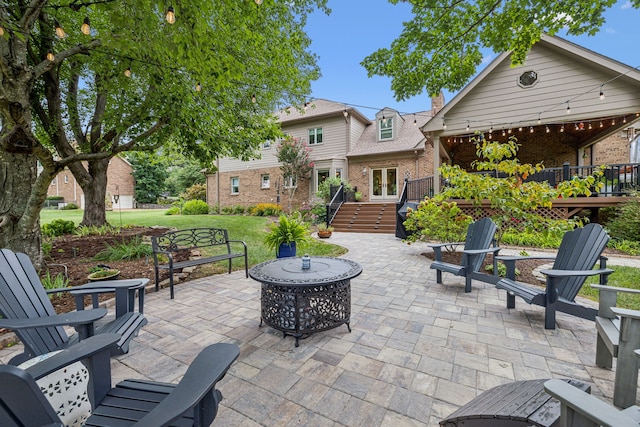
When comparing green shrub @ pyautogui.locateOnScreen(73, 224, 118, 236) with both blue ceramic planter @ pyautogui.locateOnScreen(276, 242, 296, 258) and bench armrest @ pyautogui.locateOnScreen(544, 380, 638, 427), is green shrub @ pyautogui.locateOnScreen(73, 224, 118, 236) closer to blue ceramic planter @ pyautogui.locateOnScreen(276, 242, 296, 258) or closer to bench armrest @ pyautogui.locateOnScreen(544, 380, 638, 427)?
blue ceramic planter @ pyautogui.locateOnScreen(276, 242, 296, 258)

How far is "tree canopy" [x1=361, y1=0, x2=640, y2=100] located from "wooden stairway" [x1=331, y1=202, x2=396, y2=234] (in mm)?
6532

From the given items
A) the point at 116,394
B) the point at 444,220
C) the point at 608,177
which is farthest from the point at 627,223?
the point at 116,394

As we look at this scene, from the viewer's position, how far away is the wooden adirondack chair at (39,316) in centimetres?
173

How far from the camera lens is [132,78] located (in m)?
6.83

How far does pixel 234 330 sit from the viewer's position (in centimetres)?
305

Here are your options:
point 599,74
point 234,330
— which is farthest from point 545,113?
point 234,330

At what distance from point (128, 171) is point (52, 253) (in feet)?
103

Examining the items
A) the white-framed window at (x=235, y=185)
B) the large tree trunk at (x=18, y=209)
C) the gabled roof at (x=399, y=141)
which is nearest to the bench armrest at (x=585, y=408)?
the large tree trunk at (x=18, y=209)

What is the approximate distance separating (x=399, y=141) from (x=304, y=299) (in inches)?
531

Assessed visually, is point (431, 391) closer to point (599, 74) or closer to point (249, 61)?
point (249, 61)

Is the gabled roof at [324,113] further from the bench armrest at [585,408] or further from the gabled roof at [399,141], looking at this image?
the bench armrest at [585,408]

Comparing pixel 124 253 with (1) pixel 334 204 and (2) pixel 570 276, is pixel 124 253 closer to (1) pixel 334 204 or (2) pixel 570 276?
(2) pixel 570 276

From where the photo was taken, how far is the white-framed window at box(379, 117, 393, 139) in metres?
15.0

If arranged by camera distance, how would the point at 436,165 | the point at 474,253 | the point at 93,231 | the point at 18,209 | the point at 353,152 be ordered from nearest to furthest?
the point at 474,253
the point at 18,209
the point at 93,231
the point at 436,165
the point at 353,152
